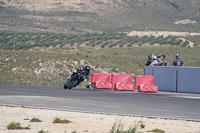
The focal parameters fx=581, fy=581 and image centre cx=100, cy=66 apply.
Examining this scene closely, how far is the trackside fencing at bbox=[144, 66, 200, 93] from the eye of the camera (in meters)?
29.8

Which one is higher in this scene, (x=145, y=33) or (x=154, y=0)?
(x=154, y=0)

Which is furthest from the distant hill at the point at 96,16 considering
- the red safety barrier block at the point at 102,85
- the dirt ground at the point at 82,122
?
the dirt ground at the point at 82,122

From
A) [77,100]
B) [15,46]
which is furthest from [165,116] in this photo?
[15,46]

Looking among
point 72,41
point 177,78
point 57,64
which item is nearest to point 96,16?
point 72,41

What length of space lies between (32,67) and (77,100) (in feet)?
111

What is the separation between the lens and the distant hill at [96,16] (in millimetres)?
113188

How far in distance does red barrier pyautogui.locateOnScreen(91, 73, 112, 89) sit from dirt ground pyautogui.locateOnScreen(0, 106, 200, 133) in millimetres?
13787

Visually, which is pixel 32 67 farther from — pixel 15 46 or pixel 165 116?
pixel 165 116

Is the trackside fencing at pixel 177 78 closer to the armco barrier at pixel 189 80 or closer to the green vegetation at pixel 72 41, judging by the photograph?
the armco barrier at pixel 189 80

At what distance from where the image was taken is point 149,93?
1144 inches

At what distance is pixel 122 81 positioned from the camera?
103 feet

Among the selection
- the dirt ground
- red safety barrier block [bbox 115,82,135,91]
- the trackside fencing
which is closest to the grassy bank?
the trackside fencing

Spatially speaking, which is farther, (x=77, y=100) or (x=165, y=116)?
(x=77, y=100)

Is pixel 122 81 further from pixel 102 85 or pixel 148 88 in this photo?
pixel 148 88
